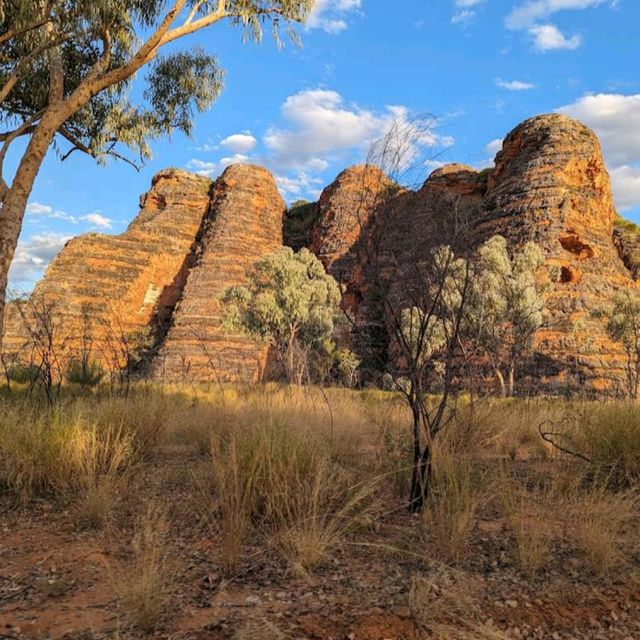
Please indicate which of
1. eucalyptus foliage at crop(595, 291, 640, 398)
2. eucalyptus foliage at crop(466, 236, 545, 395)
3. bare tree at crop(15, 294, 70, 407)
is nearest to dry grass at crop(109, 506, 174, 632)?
bare tree at crop(15, 294, 70, 407)

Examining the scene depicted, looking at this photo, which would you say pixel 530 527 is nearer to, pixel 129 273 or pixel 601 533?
pixel 601 533

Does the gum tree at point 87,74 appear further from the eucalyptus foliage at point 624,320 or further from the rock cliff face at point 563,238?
the eucalyptus foliage at point 624,320

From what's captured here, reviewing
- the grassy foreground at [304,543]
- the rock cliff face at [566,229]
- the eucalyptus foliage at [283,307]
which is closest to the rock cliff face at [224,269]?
the eucalyptus foliage at [283,307]

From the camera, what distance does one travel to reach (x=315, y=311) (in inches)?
1104

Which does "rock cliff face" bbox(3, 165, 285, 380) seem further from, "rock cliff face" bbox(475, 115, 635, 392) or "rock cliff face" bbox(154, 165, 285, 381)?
"rock cliff face" bbox(475, 115, 635, 392)

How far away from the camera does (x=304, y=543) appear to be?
9.96 ft

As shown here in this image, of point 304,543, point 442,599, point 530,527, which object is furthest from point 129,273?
point 442,599

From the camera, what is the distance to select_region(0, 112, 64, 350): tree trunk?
8.37m

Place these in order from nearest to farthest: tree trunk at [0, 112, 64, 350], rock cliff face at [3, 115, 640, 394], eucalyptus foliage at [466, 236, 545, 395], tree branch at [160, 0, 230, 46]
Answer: tree trunk at [0, 112, 64, 350]
tree branch at [160, 0, 230, 46]
eucalyptus foliage at [466, 236, 545, 395]
rock cliff face at [3, 115, 640, 394]

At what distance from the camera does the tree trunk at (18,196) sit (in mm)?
8367

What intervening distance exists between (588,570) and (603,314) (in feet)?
85.3

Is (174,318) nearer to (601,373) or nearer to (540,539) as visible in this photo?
(601,373)

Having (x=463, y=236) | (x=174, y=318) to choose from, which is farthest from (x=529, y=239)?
(x=463, y=236)

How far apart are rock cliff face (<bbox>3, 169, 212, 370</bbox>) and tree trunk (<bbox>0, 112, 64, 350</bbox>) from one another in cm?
2538
